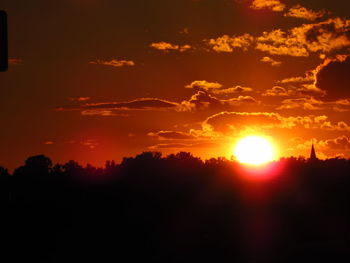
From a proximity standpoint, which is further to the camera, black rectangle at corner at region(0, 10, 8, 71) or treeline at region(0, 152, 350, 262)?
treeline at region(0, 152, 350, 262)

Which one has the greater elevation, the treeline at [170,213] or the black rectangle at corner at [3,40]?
the black rectangle at corner at [3,40]

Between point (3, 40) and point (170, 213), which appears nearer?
point (3, 40)

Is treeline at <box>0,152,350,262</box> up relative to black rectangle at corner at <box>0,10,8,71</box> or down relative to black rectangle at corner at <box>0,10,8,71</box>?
down

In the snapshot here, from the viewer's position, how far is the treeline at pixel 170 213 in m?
84.2

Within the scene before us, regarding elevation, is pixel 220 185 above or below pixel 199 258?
above

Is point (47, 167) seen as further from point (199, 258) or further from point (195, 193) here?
point (199, 258)

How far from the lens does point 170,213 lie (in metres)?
107

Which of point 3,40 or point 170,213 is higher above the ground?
point 3,40

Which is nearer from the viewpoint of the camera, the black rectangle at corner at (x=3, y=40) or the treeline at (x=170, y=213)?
the black rectangle at corner at (x=3, y=40)

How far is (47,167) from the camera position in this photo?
143 metres

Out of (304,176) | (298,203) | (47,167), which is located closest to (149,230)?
(298,203)

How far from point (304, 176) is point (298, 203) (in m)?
28.8

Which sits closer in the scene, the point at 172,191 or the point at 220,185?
the point at 172,191

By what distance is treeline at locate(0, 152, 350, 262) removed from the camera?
84.2 metres
